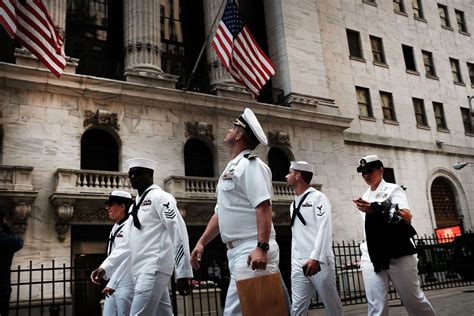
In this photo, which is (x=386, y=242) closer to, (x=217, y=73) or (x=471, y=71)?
(x=217, y=73)

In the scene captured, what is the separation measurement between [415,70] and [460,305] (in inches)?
880

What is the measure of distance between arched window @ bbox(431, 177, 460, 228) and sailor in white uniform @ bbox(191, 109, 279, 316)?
1014 inches

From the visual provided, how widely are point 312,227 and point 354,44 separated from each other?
23.4 metres

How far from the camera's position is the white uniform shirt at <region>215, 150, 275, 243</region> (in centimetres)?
387

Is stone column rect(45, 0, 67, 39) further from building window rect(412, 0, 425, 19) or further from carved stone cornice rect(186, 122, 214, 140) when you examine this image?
building window rect(412, 0, 425, 19)

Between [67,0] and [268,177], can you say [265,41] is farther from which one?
[268,177]

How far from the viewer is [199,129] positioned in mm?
19516

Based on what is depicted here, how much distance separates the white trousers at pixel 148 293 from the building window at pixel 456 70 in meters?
31.1

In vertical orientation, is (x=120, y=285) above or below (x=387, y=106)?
below

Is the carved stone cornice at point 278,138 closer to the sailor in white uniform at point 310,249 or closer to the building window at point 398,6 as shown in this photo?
the building window at point 398,6

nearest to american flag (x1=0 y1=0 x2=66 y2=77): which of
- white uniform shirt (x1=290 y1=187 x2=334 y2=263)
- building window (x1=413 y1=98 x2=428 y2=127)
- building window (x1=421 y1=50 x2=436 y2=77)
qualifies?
white uniform shirt (x1=290 y1=187 x2=334 y2=263)

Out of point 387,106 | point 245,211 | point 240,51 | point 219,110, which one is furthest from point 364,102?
point 245,211

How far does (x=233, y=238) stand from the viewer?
3.95 meters

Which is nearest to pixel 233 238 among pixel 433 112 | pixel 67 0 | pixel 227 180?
pixel 227 180
